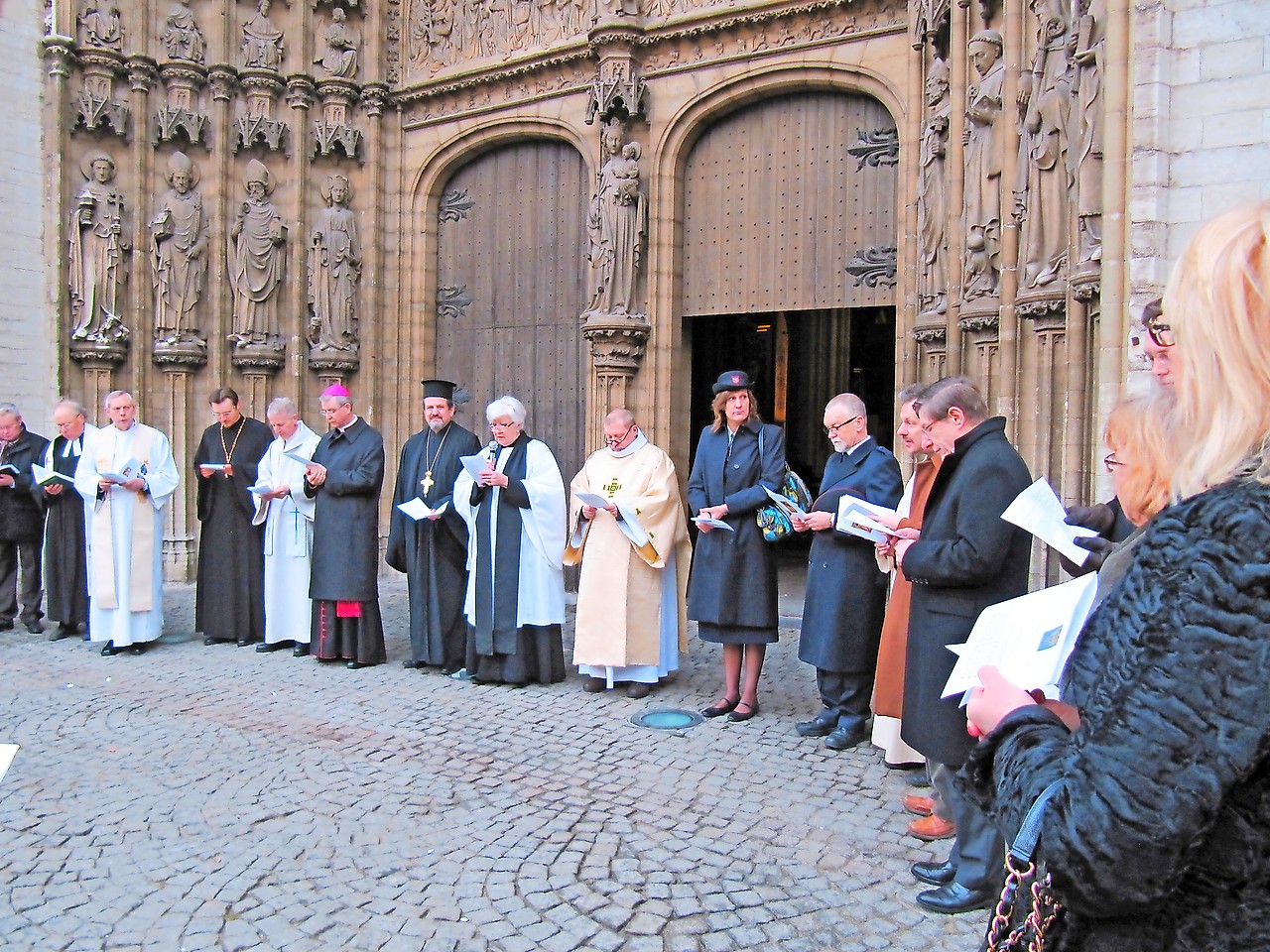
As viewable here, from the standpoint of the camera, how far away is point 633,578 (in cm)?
654

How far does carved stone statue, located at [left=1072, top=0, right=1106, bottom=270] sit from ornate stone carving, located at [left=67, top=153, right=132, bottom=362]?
9095 millimetres

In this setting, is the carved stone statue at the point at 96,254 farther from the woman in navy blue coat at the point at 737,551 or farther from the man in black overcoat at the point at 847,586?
the man in black overcoat at the point at 847,586

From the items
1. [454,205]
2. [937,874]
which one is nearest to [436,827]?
[937,874]

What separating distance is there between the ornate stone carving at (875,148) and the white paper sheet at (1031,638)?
7678mm

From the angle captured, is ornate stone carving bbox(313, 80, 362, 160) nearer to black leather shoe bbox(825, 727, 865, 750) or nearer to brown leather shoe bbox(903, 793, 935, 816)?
black leather shoe bbox(825, 727, 865, 750)

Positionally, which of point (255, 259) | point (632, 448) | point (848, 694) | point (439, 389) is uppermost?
point (255, 259)

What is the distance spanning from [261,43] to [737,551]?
8.59 m

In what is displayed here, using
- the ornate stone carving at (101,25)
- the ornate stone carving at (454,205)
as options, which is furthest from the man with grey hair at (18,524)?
the ornate stone carving at (454,205)

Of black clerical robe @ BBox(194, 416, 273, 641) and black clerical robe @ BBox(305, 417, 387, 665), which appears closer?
black clerical robe @ BBox(305, 417, 387, 665)

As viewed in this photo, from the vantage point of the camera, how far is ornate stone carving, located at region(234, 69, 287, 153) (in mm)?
10953

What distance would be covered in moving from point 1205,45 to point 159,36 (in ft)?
32.8

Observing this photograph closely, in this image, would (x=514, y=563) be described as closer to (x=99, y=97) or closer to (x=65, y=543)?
(x=65, y=543)

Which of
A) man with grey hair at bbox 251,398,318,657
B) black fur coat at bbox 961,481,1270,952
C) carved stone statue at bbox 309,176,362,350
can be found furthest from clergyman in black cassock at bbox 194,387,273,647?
black fur coat at bbox 961,481,1270,952

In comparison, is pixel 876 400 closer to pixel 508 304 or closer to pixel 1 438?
pixel 508 304
